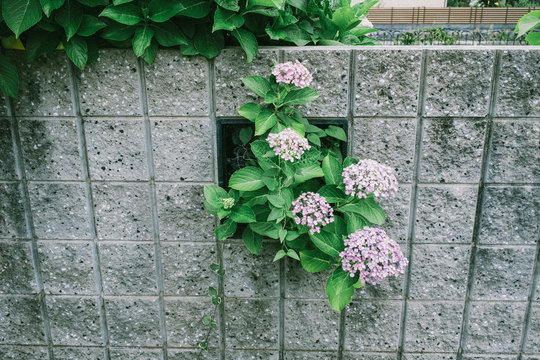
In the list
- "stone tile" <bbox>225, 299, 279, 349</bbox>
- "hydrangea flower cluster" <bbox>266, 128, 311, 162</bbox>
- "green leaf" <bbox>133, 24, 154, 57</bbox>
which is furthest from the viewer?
"stone tile" <bbox>225, 299, 279, 349</bbox>

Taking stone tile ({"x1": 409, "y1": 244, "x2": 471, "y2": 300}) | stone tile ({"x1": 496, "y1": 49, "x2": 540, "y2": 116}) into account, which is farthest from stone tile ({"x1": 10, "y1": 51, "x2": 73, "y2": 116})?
stone tile ({"x1": 496, "y1": 49, "x2": 540, "y2": 116})

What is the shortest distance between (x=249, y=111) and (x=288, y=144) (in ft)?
0.86

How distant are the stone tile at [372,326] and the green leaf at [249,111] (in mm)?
924

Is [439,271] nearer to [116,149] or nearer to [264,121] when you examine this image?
[264,121]

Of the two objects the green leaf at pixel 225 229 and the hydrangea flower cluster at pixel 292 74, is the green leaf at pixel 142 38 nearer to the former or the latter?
the hydrangea flower cluster at pixel 292 74

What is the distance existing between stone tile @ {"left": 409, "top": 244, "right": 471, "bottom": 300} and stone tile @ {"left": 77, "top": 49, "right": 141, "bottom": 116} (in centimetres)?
133

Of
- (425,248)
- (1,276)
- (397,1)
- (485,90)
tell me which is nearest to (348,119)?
(485,90)

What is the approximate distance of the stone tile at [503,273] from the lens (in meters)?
1.68

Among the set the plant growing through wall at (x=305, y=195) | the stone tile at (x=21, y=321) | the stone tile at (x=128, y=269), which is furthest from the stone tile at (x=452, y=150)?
the stone tile at (x=21, y=321)

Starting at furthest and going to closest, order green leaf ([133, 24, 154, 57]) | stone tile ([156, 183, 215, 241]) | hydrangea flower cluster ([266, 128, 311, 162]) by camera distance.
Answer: stone tile ([156, 183, 215, 241]) → green leaf ([133, 24, 154, 57]) → hydrangea flower cluster ([266, 128, 311, 162])

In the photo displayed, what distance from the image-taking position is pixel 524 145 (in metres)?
1.57

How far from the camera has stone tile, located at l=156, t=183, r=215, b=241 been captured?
1.67 metres

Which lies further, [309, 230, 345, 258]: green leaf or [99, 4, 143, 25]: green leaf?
[309, 230, 345, 258]: green leaf

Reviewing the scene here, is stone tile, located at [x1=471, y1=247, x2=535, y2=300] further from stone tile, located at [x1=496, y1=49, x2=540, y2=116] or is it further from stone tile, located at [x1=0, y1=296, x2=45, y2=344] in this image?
stone tile, located at [x1=0, y1=296, x2=45, y2=344]
